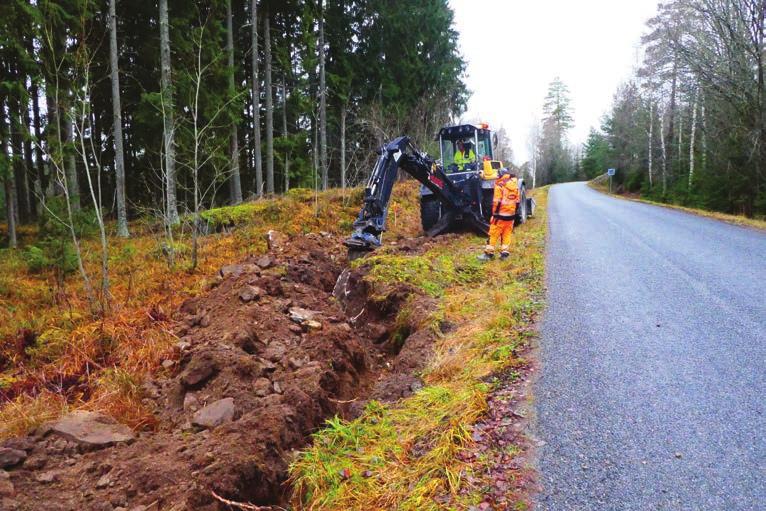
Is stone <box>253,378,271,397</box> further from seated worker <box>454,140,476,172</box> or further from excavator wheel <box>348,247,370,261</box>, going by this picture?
seated worker <box>454,140,476,172</box>

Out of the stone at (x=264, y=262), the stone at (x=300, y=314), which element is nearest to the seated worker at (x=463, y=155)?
the stone at (x=264, y=262)

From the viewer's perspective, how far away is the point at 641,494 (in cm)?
212

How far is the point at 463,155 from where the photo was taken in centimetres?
1106

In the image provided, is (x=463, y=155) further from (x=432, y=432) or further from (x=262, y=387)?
(x=432, y=432)

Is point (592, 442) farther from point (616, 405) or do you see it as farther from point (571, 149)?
point (571, 149)

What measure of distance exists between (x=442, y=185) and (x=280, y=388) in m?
6.79

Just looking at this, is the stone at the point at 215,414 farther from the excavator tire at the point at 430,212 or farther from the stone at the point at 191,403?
the excavator tire at the point at 430,212

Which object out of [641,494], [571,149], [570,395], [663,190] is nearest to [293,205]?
[570,395]

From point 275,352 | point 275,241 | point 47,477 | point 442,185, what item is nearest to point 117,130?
point 275,241

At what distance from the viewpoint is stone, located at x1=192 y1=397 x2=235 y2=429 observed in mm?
3381

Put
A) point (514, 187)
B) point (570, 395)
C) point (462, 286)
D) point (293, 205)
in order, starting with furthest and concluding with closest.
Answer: point (293, 205), point (514, 187), point (462, 286), point (570, 395)

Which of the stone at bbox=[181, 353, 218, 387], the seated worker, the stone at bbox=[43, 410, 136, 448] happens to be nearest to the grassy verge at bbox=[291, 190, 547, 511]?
the stone at bbox=[181, 353, 218, 387]

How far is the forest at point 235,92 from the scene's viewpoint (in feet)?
42.0

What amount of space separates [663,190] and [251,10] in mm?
26871
